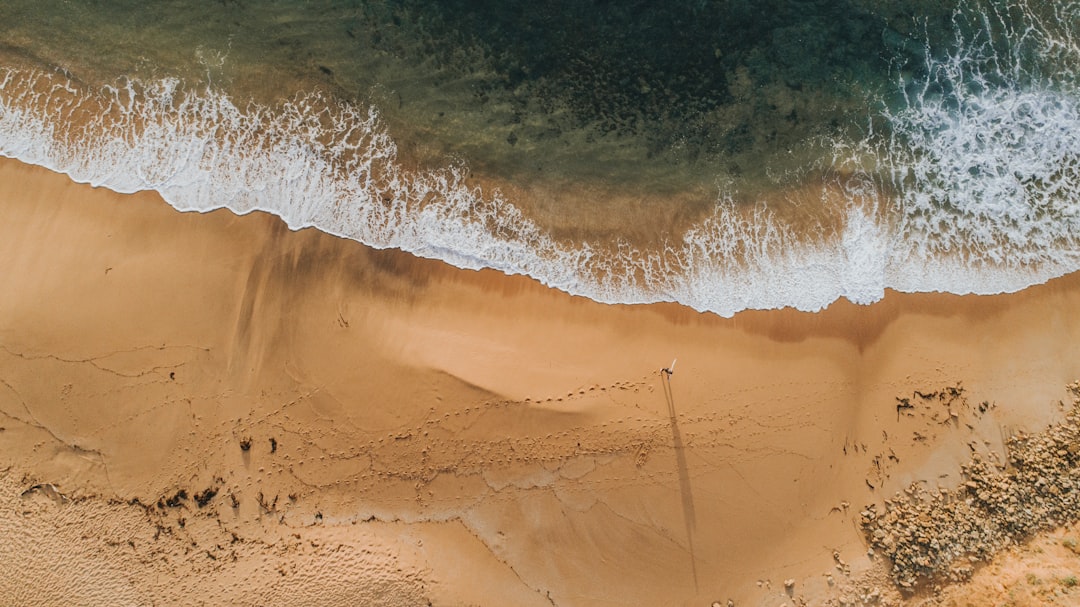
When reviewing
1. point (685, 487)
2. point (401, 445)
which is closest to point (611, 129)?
point (685, 487)

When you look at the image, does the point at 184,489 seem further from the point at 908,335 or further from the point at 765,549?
the point at 908,335

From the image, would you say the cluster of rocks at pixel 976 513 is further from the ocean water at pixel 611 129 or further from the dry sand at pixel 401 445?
the ocean water at pixel 611 129

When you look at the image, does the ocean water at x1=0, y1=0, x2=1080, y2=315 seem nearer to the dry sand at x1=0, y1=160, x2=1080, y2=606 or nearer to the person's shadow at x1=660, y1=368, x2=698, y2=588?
the dry sand at x1=0, y1=160, x2=1080, y2=606

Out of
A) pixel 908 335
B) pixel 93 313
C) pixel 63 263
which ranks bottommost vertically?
pixel 93 313

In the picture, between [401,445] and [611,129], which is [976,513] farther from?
[401,445]

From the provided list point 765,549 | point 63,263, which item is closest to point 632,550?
point 765,549

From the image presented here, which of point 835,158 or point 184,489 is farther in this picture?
point 835,158
